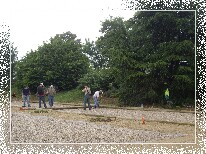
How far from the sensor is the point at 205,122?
10969 mm

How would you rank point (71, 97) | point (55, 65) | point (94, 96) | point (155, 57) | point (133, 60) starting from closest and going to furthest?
point (55, 65)
point (71, 97)
point (94, 96)
point (155, 57)
point (133, 60)

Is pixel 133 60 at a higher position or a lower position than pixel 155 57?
lower

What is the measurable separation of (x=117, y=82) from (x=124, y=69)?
109 cm

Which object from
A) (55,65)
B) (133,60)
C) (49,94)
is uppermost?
(133,60)

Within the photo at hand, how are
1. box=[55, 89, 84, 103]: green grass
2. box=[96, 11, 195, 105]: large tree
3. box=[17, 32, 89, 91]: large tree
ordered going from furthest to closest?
box=[96, 11, 195, 105]: large tree → box=[55, 89, 84, 103]: green grass → box=[17, 32, 89, 91]: large tree

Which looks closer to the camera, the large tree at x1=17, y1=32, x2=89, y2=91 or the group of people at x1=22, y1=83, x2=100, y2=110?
the large tree at x1=17, y1=32, x2=89, y2=91

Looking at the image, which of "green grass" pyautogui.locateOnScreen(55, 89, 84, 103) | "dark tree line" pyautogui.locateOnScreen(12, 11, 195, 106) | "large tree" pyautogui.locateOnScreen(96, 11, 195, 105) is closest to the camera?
"dark tree line" pyautogui.locateOnScreen(12, 11, 195, 106)

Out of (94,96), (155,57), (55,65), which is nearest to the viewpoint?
(55,65)

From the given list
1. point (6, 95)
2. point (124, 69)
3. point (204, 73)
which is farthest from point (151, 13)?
point (6, 95)

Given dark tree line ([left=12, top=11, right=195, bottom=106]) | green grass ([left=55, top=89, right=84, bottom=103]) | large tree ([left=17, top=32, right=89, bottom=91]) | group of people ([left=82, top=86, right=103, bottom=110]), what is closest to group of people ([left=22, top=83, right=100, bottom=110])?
group of people ([left=82, top=86, right=103, bottom=110])

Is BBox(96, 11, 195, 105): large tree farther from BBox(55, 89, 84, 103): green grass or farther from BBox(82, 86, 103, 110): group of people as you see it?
BBox(55, 89, 84, 103): green grass

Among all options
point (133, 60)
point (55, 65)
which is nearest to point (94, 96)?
point (133, 60)

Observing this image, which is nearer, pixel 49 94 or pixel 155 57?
pixel 49 94

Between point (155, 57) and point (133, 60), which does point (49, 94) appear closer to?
point (155, 57)
